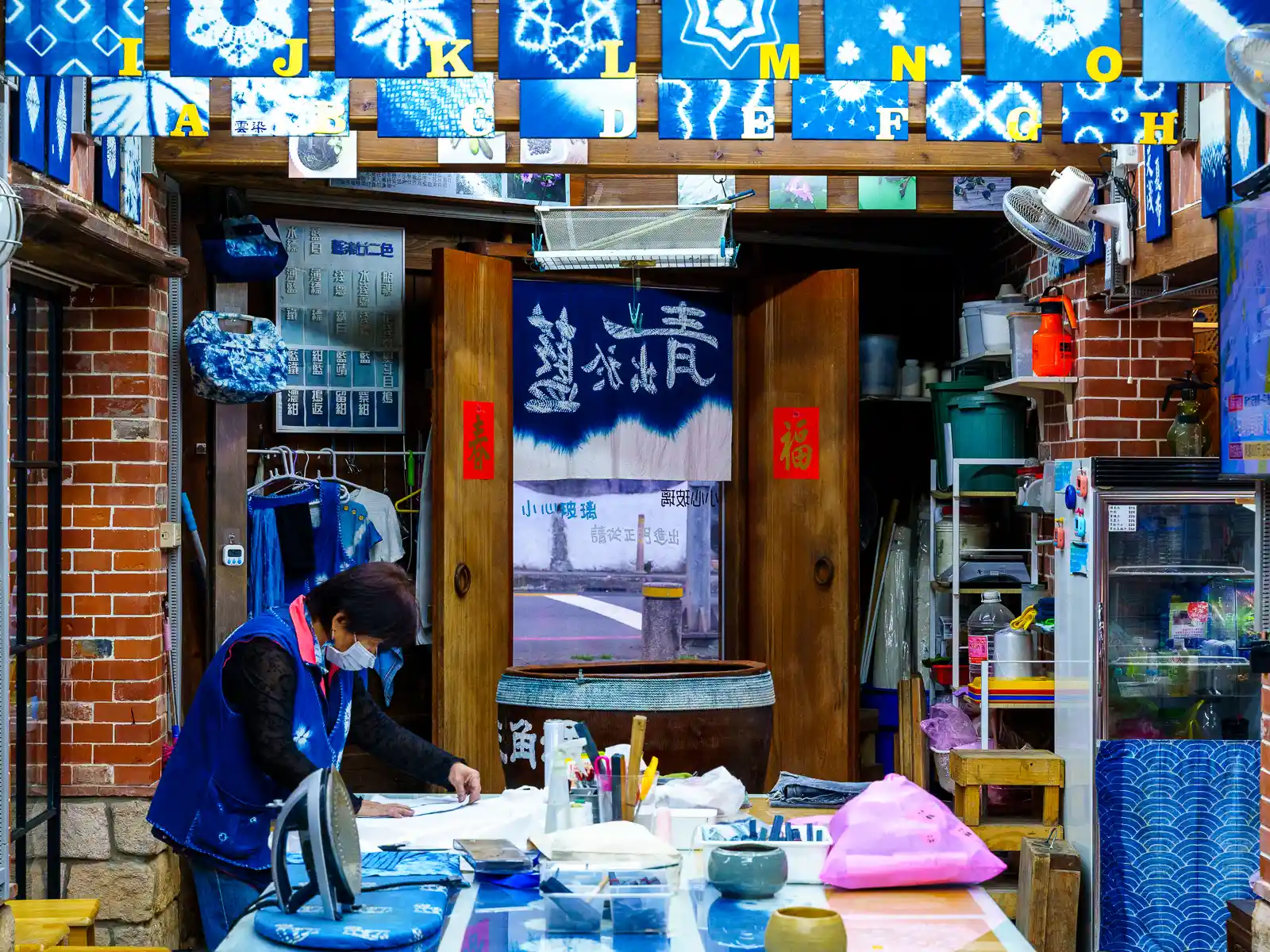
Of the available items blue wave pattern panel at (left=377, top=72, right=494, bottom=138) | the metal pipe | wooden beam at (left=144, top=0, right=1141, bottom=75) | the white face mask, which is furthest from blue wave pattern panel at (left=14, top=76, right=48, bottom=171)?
the metal pipe

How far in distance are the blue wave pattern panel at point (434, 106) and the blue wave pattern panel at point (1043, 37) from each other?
155 cm

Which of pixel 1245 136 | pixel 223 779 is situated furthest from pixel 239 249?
pixel 1245 136

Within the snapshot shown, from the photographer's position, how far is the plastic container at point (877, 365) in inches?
284

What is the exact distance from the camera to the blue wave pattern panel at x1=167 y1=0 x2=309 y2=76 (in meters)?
3.47

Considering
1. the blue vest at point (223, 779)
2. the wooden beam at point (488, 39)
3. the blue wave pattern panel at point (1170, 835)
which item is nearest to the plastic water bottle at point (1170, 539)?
the blue wave pattern panel at point (1170, 835)

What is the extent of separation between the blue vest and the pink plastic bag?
4.17 feet

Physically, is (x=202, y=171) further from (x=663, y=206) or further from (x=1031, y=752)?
(x=1031, y=752)

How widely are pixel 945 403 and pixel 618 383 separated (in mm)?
1569

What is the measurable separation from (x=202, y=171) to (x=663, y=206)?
186 centimetres

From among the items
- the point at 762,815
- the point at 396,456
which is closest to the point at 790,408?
the point at 396,456

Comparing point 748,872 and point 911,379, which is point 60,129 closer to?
point 748,872

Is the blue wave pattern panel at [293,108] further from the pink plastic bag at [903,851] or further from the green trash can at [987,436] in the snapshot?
the green trash can at [987,436]

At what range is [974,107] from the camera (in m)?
4.25

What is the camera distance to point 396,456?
6.52m
